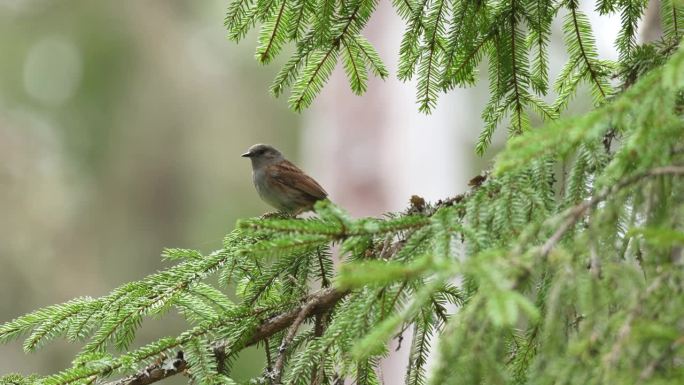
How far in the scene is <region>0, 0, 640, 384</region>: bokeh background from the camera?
42.5 ft

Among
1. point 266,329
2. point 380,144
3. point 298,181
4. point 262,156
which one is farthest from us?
point 380,144

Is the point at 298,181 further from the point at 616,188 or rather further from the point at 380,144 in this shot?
the point at 380,144

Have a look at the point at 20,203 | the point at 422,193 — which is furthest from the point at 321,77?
the point at 20,203

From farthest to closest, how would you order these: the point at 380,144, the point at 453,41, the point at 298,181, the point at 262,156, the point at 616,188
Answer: the point at 380,144 < the point at 262,156 < the point at 298,181 < the point at 453,41 < the point at 616,188

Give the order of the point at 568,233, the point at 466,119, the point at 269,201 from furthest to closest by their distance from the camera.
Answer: the point at 466,119 → the point at 269,201 → the point at 568,233

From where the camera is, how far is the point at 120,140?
15586 millimetres

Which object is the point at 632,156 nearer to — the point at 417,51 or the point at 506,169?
the point at 506,169

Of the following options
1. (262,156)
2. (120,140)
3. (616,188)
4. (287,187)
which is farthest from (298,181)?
(120,140)

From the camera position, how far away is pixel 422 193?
8.91 metres

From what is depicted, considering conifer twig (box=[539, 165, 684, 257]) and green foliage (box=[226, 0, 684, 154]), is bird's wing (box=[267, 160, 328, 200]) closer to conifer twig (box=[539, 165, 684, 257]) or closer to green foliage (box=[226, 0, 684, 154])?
green foliage (box=[226, 0, 684, 154])

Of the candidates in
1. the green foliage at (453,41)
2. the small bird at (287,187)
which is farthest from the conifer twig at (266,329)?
the small bird at (287,187)

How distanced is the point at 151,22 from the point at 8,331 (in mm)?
13034

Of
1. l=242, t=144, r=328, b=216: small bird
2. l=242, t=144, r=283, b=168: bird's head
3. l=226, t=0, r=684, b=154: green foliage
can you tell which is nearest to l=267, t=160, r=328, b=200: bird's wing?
l=242, t=144, r=328, b=216: small bird

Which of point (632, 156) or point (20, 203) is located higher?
point (20, 203)
